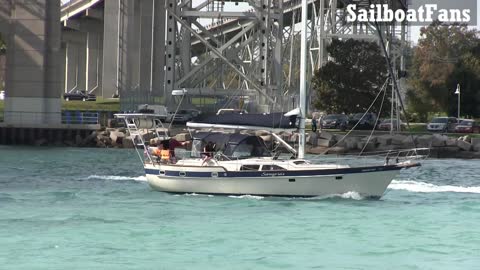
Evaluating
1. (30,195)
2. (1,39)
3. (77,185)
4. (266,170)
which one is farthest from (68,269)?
(1,39)

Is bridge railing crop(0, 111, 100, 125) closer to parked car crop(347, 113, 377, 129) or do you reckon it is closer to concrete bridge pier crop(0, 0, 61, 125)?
concrete bridge pier crop(0, 0, 61, 125)

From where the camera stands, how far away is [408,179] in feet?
164

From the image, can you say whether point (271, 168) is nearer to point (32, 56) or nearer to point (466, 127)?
point (32, 56)

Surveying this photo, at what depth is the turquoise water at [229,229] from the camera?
2611cm

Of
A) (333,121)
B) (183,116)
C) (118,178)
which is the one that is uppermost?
(183,116)

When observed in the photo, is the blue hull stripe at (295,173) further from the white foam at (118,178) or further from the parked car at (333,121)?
the parked car at (333,121)

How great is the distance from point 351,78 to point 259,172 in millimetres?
50139

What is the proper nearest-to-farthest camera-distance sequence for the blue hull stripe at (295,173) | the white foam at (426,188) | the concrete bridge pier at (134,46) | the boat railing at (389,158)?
the blue hull stripe at (295,173), the boat railing at (389,158), the white foam at (426,188), the concrete bridge pier at (134,46)

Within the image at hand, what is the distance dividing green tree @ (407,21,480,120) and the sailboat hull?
69003 mm

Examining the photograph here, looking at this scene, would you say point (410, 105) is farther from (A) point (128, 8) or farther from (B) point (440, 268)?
(B) point (440, 268)

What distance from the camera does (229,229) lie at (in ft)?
102

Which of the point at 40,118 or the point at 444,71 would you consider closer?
the point at 40,118

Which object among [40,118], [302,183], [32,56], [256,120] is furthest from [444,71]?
[302,183]

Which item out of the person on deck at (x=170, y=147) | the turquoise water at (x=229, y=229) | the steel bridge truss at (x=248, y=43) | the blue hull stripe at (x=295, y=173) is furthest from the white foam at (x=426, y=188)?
the steel bridge truss at (x=248, y=43)
